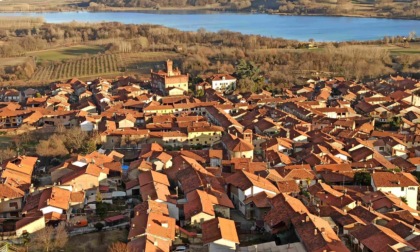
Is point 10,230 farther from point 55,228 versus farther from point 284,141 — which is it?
point 284,141

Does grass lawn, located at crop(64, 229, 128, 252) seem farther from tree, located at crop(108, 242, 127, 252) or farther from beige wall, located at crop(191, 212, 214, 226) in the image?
beige wall, located at crop(191, 212, 214, 226)

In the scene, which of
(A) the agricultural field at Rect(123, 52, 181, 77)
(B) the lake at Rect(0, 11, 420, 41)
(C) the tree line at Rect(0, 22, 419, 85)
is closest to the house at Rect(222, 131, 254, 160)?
(C) the tree line at Rect(0, 22, 419, 85)

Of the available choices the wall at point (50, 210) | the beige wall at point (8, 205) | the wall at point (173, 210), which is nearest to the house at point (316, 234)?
the wall at point (173, 210)

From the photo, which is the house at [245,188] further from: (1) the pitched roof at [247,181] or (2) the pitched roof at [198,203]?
(2) the pitched roof at [198,203]

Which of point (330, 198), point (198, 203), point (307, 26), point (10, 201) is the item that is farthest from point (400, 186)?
point (307, 26)

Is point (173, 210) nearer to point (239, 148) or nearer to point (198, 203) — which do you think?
point (198, 203)

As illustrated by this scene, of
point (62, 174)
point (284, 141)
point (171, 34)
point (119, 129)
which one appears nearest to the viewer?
point (62, 174)

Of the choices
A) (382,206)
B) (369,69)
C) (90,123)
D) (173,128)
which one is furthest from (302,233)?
(369,69)
